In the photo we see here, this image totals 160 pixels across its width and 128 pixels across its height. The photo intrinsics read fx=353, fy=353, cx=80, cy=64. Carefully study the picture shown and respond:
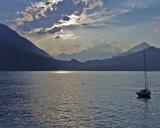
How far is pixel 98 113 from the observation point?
103 meters

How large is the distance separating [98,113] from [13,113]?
24.6m

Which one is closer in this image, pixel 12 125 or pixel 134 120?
pixel 12 125

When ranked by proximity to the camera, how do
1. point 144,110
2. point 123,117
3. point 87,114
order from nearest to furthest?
point 123,117, point 87,114, point 144,110

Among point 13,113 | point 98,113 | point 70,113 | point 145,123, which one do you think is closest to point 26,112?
point 13,113

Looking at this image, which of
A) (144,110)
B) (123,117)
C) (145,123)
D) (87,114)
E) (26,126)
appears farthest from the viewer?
(144,110)

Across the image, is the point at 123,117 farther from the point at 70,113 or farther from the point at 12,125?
the point at 12,125

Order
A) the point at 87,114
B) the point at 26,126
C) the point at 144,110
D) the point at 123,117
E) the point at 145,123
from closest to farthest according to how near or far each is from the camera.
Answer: the point at 26,126 < the point at 145,123 < the point at 123,117 < the point at 87,114 < the point at 144,110

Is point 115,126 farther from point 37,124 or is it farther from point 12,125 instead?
point 12,125

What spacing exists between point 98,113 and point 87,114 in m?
3.78

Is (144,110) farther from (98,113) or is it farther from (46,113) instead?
(46,113)

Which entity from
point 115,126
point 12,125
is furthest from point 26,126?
point 115,126

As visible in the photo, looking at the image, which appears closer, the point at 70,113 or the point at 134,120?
the point at 134,120

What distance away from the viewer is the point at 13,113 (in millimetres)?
101812

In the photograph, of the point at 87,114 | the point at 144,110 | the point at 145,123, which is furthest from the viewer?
the point at 144,110
